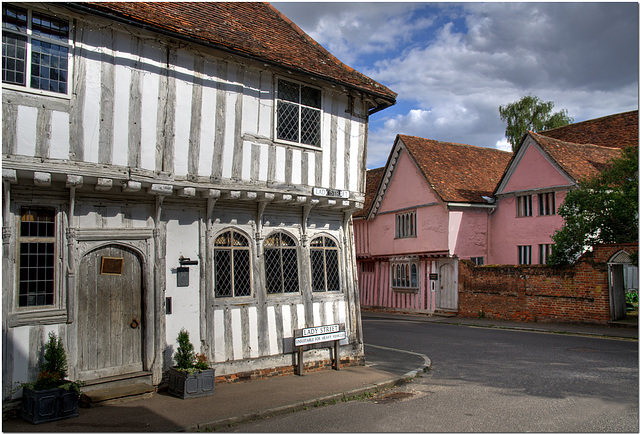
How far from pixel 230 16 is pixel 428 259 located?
1749 centimetres

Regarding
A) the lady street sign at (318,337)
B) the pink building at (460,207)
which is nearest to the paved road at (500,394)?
the lady street sign at (318,337)

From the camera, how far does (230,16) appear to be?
Result: 11.3 meters

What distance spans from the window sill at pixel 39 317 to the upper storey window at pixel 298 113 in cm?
514

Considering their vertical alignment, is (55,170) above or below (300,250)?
above

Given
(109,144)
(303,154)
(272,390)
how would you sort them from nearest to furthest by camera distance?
(109,144)
(272,390)
(303,154)

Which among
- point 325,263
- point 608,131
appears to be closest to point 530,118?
point 608,131

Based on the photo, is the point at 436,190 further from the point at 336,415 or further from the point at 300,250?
the point at 336,415

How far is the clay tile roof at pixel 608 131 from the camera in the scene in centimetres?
2612

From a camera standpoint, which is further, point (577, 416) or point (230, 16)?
point (230, 16)

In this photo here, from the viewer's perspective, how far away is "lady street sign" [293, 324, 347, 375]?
10.4 m

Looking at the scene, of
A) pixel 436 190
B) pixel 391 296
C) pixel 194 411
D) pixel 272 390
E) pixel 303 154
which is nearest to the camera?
pixel 194 411

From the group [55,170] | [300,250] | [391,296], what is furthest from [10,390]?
[391,296]

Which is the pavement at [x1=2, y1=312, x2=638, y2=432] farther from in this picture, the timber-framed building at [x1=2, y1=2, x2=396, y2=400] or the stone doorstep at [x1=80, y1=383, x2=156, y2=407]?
the timber-framed building at [x1=2, y1=2, x2=396, y2=400]

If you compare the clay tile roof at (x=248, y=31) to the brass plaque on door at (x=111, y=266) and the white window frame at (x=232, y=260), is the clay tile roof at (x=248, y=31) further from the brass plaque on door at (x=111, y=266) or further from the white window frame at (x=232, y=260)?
the brass plaque on door at (x=111, y=266)
